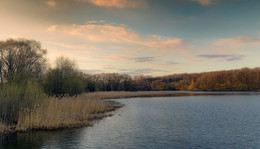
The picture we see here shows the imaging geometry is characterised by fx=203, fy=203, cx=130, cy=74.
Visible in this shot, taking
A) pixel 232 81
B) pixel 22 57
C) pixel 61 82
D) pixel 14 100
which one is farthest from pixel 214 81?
pixel 14 100

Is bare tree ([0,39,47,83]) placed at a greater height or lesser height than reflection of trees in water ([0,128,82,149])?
greater

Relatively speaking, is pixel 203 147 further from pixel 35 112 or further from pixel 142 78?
pixel 142 78

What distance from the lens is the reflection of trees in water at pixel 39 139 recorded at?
12625 millimetres

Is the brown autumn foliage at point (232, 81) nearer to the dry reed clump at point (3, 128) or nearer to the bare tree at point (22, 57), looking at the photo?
the bare tree at point (22, 57)

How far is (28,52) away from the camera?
43844mm

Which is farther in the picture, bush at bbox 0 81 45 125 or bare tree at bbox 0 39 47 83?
bare tree at bbox 0 39 47 83

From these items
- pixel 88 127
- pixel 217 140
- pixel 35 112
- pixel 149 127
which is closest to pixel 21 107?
pixel 35 112

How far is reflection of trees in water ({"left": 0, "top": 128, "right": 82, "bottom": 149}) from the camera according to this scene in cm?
1262

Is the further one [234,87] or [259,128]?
[234,87]

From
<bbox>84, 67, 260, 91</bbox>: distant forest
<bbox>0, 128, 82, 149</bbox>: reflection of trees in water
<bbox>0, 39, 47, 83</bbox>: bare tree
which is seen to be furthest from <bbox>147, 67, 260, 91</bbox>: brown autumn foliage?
<bbox>0, 128, 82, 149</bbox>: reflection of trees in water

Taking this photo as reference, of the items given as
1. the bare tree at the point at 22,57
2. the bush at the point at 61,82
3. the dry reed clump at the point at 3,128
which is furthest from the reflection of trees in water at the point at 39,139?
the bare tree at the point at 22,57

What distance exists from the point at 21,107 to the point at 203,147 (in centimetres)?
1390

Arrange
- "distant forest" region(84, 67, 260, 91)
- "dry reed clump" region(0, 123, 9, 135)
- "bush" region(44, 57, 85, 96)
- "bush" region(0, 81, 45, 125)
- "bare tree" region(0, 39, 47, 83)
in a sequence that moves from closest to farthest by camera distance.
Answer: "dry reed clump" region(0, 123, 9, 135) < "bush" region(0, 81, 45, 125) < "bush" region(44, 57, 85, 96) < "bare tree" region(0, 39, 47, 83) < "distant forest" region(84, 67, 260, 91)

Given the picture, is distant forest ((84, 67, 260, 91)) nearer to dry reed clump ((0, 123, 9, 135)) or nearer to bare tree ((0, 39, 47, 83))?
bare tree ((0, 39, 47, 83))
